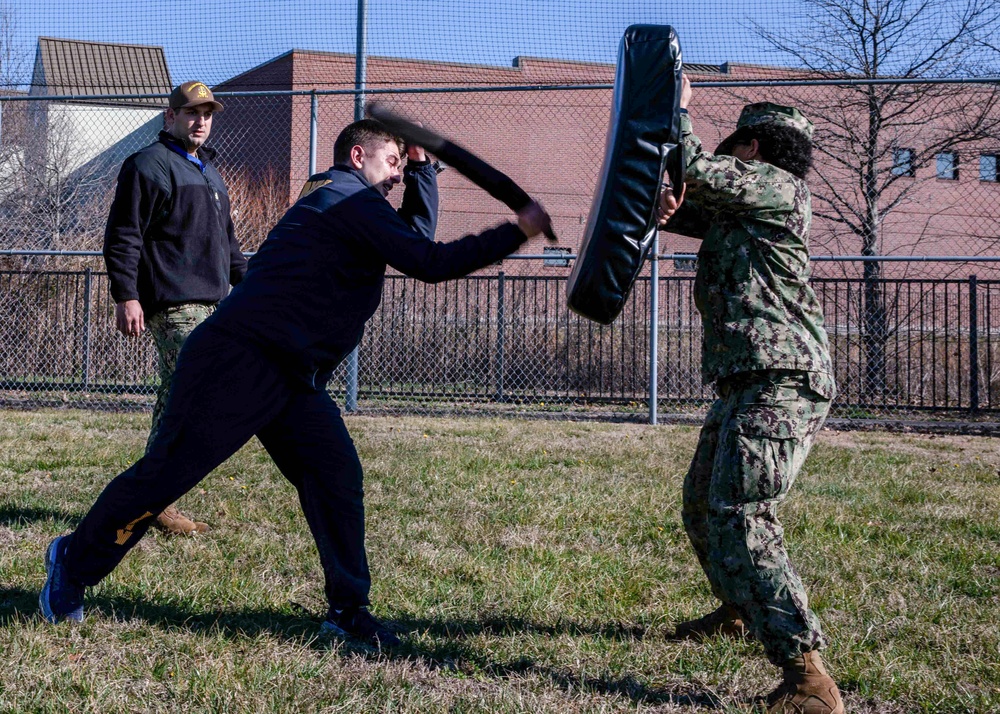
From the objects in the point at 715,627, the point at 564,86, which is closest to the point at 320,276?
the point at 715,627

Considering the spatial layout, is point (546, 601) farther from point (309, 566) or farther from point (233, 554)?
point (233, 554)

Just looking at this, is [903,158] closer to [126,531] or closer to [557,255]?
[557,255]

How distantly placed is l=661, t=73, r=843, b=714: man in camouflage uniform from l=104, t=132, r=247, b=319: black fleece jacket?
2709 millimetres

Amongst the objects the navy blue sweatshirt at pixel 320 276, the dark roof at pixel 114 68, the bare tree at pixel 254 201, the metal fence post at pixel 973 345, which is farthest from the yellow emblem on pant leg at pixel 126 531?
→ the bare tree at pixel 254 201

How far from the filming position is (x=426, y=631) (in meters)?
3.40

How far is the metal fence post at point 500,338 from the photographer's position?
1100 cm

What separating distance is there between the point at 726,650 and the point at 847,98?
9426mm

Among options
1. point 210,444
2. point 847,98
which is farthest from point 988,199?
point 210,444

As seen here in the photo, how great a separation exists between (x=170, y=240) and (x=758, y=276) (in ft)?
9.99

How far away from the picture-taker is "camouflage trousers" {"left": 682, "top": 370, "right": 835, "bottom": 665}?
8.84 ft

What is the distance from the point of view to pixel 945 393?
10.5 metres

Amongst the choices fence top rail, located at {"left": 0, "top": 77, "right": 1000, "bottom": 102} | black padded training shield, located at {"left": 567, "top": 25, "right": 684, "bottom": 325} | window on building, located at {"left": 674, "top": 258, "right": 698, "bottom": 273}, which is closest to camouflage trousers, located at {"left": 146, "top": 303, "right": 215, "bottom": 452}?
black padded training shield, located at {"left": 567, "top": 25, "right": 684, "bottom": 325}

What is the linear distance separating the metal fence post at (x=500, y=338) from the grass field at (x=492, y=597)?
4375mm

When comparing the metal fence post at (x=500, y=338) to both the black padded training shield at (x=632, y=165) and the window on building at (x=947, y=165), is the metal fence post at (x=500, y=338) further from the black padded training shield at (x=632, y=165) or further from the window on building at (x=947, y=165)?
the black padded training shield at (x=632, y=165)
